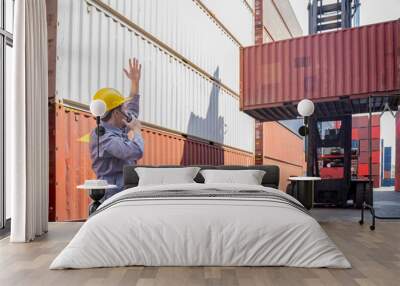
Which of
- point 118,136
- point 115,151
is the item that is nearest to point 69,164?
point 115,151

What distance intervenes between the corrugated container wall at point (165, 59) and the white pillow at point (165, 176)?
3.83 ft

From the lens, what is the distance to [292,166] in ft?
26.7

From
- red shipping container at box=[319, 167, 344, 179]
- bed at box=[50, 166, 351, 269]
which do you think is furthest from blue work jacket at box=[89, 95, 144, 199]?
red shipping container at box=[319, 167, 344, 179]

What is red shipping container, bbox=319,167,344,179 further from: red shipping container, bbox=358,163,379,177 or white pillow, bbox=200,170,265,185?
white pillow, bbox=200,170,265,185

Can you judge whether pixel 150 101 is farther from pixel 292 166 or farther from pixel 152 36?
pixel 292 166

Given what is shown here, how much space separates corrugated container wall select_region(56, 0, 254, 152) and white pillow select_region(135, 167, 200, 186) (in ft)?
3.83

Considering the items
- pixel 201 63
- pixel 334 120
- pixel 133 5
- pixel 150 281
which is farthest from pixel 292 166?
pixel 150 281

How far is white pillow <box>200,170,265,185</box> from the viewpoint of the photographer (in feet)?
14.9

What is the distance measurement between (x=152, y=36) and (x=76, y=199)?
2764 millimetres

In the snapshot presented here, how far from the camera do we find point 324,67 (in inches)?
263

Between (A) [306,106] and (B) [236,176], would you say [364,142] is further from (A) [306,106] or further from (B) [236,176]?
(B) [236,176]

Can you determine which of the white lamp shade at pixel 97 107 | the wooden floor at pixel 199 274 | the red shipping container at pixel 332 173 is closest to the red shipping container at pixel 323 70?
the red shipping container at pixel 332 173

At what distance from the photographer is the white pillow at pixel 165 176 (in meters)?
4.54

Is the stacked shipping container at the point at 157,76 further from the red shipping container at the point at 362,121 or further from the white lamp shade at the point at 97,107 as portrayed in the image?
the red shipping container at the point at 362,121
